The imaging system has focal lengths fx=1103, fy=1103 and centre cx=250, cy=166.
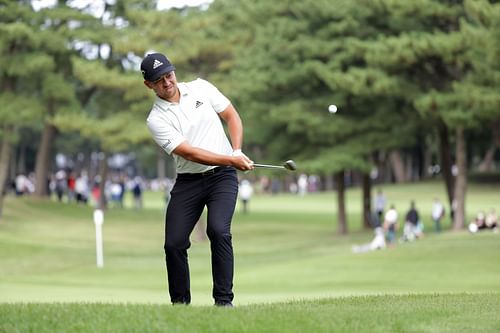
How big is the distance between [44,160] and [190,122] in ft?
175

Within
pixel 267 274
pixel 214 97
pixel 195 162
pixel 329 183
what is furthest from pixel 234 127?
pixel 329 183

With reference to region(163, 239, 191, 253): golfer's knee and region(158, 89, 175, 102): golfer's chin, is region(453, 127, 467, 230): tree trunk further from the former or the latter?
region(158, 89, 175, 102): golfer's chin

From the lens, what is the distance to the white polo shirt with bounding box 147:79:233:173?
916 cm

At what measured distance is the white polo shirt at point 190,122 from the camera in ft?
30.1

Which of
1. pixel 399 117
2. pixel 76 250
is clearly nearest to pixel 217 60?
pixel 399 117

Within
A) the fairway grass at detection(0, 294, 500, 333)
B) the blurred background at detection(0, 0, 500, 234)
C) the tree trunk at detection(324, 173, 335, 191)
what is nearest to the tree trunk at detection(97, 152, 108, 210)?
the blurred background at detection(0, 0, 500, 234)

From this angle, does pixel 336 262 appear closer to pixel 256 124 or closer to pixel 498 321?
pixel 256 124

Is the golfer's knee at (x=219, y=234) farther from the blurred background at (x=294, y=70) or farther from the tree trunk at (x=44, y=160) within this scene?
the tree trunk at (x=44, y=160)

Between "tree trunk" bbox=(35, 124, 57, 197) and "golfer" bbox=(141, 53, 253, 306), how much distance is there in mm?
51900

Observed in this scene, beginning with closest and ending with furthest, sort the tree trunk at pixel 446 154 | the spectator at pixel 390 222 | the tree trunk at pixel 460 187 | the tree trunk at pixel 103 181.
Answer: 1. the spectator at pixel 390 222
2. the tree trunk at pixel 460 187
3. the tree trunk at pixel 446 154
4. the tree trunk at pixel 103 181

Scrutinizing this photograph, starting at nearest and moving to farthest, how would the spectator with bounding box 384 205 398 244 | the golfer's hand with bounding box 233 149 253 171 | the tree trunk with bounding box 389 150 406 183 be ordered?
the golfer's hand with bounding box 233 149 253 171 → the spectator with bounding box 384 205 398 244 → the tree trunk with bounding box 389 150 406 183

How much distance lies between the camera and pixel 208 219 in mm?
9297

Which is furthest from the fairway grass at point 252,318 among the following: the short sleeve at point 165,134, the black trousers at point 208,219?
the short sleeve at point 165,134

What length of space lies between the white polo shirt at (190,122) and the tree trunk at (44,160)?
171ft
